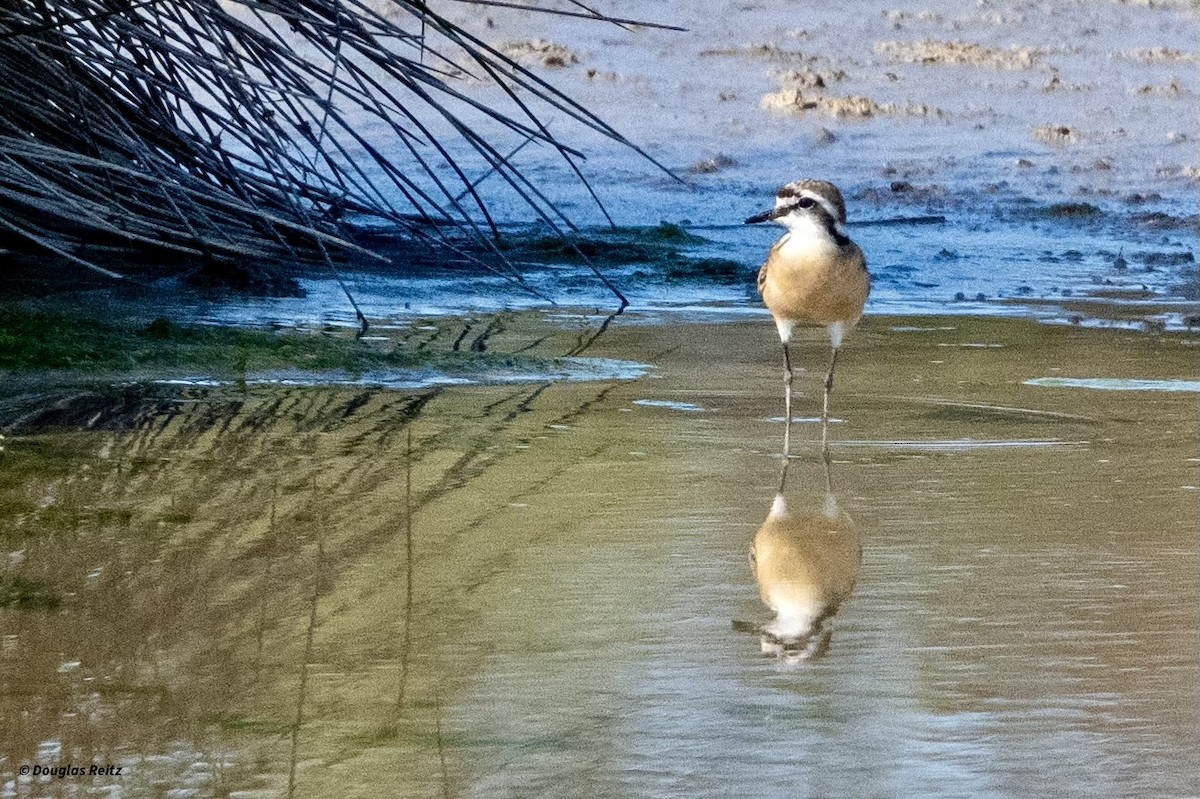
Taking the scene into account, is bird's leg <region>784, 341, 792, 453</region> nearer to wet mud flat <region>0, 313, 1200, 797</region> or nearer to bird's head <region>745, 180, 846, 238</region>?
wet mud flat <region>0, 313, 1200, 797</region>

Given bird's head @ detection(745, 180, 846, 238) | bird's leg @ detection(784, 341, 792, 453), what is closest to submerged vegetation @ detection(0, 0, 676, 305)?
bird's head @ detection(745, 180, 846, 238)

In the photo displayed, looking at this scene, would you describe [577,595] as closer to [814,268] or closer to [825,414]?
[825,414]

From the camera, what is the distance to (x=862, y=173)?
11.2 m

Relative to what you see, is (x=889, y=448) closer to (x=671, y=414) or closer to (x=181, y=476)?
(x=671, y=414)

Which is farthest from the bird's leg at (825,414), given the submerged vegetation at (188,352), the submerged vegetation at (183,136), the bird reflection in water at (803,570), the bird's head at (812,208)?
the submerged vegetation at (183,136)

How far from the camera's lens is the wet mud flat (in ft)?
8.50

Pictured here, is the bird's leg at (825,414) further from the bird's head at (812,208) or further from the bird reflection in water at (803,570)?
the bird reflection in water at (803,570)

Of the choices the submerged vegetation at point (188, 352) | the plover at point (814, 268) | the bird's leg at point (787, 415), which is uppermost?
the plover at point (814, 268)

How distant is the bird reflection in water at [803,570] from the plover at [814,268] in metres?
1.53

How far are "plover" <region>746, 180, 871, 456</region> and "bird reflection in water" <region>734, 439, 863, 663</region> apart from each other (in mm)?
1528

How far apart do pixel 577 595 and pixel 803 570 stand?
44 centimetres

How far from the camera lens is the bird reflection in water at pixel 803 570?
10.3ft

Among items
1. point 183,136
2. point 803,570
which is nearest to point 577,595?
point 803,570

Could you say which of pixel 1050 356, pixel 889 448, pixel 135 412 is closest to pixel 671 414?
pixel 889 448
